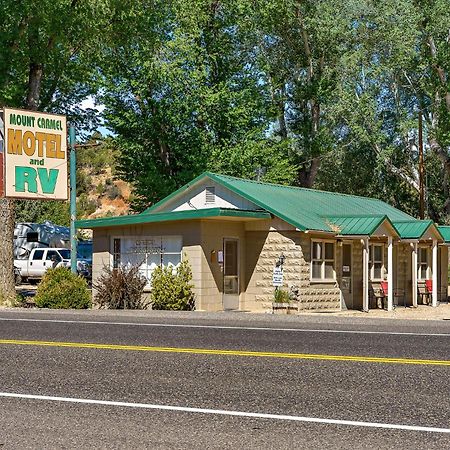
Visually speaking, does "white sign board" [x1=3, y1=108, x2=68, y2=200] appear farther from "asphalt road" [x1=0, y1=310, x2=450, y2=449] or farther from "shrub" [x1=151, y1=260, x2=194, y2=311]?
"asphalt road" [x1=0, y1=310, x2=450, y2=449]

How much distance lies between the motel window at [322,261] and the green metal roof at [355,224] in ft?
2.17

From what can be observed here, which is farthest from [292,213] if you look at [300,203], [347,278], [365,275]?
[347,278]

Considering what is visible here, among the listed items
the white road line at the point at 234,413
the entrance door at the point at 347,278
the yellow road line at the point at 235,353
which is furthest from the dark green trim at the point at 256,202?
the white road line at the point at 234,413

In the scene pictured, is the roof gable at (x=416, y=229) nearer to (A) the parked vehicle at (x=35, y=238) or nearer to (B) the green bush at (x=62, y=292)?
(B) the green bush at (x=62, y=292)

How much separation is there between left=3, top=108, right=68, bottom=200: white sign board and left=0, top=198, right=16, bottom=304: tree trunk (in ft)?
5.01

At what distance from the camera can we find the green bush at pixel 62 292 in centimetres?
2767

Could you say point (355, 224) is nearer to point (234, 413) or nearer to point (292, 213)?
point (292, 213)

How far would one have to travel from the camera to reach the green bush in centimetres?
2767

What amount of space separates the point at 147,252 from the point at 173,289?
110 inches

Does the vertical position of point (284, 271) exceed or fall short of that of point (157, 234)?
it falls short

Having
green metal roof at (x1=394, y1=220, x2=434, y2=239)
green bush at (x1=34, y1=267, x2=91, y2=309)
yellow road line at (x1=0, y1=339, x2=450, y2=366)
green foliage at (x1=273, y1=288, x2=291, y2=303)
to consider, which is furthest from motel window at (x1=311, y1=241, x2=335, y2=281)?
yellow road line at (x1=0, y1=339, x2=450, y2=366)

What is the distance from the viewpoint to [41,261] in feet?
159

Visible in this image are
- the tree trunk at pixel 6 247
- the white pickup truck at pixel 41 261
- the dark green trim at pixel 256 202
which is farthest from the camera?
the white pickup truck at pixel 41 261

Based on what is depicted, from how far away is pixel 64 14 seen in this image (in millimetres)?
31000
